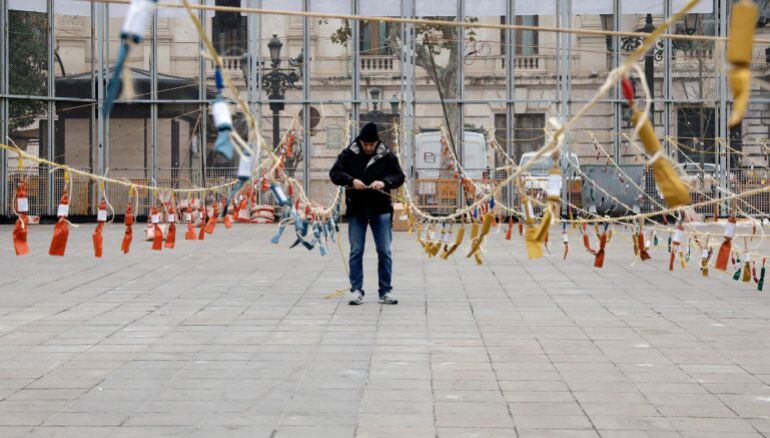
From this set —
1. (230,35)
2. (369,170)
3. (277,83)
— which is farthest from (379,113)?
(369,170)

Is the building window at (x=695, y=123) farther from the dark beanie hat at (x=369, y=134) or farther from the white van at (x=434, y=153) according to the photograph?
the dark beanie hat at (x=369, y=134)

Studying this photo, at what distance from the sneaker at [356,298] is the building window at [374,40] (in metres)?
20.8

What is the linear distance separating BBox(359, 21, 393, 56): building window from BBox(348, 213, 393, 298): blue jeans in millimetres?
20589

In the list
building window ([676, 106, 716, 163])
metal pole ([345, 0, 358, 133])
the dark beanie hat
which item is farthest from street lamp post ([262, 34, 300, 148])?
the dark beanie hat

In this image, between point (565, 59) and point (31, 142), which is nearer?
point (31, 142)

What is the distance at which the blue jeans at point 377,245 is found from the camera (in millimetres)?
11305

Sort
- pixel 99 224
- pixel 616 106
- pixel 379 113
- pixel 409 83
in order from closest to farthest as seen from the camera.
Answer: pixel 99 224
pixel 616 106
pixel 409 83
pixel 379 113

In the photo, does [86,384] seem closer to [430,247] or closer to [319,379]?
[319,379]

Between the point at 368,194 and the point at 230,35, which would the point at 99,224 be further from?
the point at 230,35

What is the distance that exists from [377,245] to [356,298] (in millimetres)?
602

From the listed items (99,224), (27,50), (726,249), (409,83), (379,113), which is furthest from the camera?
(379,113)

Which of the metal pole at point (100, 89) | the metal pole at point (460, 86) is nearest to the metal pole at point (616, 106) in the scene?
the metal pole at point (460, 86)

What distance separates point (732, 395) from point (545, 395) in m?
1.16

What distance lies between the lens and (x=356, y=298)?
11.2 meters
